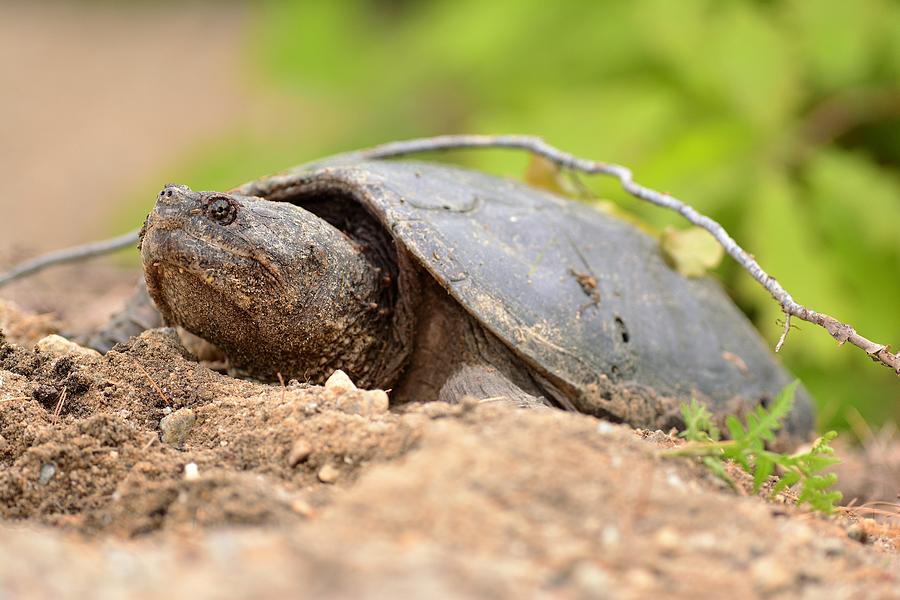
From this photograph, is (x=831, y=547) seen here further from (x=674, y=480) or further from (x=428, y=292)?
(x=428, y=292)

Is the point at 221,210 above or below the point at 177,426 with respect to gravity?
above

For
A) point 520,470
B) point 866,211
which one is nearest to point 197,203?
point 520,470

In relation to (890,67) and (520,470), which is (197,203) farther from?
(890,67)

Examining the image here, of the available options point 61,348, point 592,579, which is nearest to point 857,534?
point 592,579

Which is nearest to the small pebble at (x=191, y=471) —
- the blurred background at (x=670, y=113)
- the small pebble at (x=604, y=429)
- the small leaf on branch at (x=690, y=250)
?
the small pebble at (x=604, y=429)

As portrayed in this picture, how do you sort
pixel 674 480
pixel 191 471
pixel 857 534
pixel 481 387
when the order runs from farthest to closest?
pixel 481 387 < pixel 857 534 < pixel 191 471 < pixel 674 480
